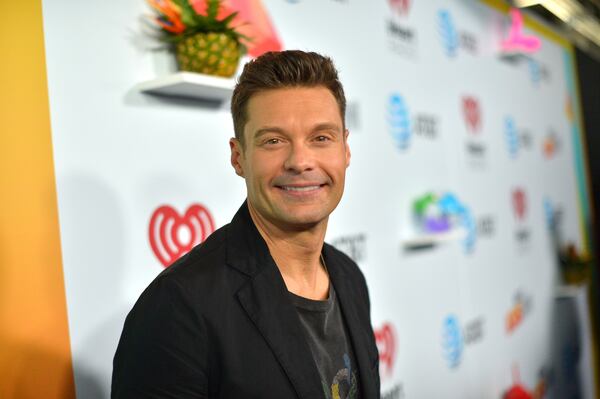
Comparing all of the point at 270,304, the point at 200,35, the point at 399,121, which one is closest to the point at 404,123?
the point at 399,121

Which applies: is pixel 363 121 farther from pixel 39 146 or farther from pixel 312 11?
pixel 39 146

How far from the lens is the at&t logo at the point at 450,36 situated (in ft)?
13.0

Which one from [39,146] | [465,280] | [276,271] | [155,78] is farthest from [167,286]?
[465,280]

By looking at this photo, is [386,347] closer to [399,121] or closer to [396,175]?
[396,175]

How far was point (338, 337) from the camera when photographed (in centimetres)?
173

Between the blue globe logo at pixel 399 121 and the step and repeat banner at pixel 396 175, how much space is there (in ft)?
0.04

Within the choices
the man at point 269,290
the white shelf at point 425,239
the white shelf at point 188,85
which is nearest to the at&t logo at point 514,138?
the white shelf at point 425,239

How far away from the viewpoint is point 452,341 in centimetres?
373

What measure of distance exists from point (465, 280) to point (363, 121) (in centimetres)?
146

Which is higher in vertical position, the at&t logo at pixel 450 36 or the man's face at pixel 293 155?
the at&t logo at pixel 450 36

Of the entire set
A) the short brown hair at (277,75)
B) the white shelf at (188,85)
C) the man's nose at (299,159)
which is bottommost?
the man's nose at (299,159)

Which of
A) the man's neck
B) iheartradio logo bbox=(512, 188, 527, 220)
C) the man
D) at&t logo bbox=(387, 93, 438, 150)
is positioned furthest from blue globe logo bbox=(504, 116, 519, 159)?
the man's neck

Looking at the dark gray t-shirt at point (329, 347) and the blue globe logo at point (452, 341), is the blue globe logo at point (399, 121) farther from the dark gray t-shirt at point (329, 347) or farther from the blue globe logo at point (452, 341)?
the dark gray t-shirt at point (329, 347)

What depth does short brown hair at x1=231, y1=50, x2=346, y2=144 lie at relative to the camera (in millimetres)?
1619
